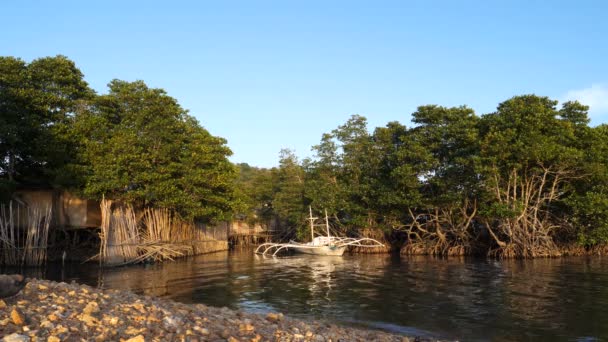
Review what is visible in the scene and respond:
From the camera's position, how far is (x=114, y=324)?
26.3 feet

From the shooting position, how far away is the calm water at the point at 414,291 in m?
13.2

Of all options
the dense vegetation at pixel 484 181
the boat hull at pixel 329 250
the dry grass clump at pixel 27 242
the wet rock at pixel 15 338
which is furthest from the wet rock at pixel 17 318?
the boat hull at pixel 329 250

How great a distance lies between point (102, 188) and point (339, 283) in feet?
50.2

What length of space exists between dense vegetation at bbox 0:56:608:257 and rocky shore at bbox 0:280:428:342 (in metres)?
19.0

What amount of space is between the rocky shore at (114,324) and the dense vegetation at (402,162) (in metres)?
19.0

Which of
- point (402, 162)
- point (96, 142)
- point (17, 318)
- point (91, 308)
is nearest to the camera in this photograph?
point (17, 318)

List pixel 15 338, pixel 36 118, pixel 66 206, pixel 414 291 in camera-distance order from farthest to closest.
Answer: pixel 66 206
pixel 36 118
pixel 414 291
pixel 15 338

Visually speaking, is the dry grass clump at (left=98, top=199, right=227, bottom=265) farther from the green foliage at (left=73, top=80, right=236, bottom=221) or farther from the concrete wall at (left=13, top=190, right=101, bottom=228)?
the concrete wall at (left=13, top=190, right=101, bottom=228)

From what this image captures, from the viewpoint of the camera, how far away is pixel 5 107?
1034 inches

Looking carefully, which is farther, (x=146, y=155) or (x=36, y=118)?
(x=146, y=155)

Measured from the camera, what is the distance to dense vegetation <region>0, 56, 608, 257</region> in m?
28.0

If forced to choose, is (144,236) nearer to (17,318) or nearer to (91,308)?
(91,308)

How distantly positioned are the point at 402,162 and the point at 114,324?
29081 millimetres

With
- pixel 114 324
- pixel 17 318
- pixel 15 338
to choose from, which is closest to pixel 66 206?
pixel 114 324
